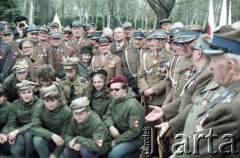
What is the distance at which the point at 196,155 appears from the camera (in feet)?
7.30

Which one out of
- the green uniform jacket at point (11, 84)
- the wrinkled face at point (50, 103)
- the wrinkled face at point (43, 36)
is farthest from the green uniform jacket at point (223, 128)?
the wrinkled face at point (43, 36)

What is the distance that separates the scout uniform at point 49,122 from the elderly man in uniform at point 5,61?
1.85 meters

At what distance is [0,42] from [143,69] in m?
3.04

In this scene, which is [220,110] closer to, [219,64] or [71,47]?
[219,64]

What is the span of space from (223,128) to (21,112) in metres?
4.28

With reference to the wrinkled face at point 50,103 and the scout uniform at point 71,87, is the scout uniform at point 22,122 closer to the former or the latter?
the wrinkled face at point 50,103

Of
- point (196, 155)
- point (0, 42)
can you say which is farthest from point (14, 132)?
point (196, 155)

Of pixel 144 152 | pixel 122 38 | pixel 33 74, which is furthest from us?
pixel 122 38

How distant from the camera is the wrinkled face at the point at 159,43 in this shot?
616cm

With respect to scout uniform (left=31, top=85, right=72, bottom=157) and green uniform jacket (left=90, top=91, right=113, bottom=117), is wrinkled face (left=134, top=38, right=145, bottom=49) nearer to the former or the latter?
green uniform jacket (left=90, top=91, right=113, bottom=117)

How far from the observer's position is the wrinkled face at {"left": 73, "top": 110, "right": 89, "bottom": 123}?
5164 mm

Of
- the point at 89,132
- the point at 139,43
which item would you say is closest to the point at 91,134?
the point at 89,132

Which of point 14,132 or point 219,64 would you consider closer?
point 219,64

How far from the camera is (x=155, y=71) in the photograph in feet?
20.3
